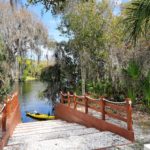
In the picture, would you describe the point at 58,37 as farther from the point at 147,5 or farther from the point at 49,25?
the point at 147,5

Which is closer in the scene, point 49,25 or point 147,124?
point 147,124

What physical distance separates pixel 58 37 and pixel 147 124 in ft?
Answer: 27.6

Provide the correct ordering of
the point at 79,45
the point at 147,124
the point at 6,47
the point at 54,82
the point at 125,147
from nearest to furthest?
the point at 125,147 < the point at 147,124 < the point at 79,45 < the point at 6,47 < the point at 54,82

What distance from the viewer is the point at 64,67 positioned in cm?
1495

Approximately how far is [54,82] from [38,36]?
300 centimetres

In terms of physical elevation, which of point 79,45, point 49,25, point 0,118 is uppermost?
point 49,25

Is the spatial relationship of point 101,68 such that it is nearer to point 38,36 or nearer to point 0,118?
point 38,36

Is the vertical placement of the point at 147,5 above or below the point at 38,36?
below

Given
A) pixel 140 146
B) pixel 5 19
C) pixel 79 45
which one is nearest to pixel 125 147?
pixel 140 146

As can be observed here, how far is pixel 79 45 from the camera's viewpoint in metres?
13.2

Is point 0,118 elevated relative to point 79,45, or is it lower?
lower

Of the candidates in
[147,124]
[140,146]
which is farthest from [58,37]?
[140,146]

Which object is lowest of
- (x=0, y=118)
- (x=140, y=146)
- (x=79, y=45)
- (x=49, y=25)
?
(x=140, y=146)

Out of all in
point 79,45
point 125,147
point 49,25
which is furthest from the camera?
point 49,25
